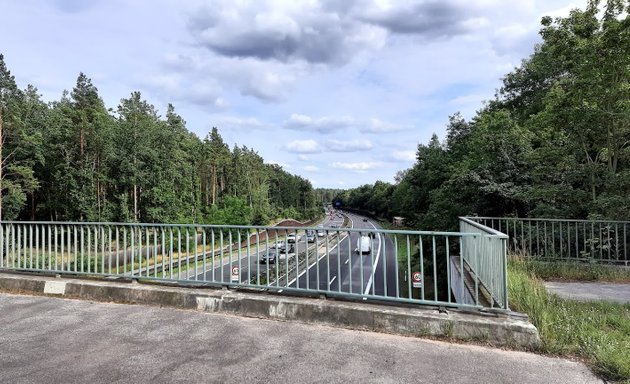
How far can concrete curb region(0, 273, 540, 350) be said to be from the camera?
386cm

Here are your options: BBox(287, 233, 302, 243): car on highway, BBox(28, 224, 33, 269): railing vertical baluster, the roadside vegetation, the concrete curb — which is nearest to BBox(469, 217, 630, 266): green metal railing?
the roadside vegetation

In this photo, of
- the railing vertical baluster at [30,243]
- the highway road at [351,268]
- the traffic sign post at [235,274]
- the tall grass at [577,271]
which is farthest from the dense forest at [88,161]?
the tall grass at [577,271]

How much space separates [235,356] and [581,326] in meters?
3.47

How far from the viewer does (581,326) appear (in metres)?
3.96

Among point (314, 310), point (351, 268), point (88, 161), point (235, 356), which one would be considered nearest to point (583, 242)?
point (351, 268)

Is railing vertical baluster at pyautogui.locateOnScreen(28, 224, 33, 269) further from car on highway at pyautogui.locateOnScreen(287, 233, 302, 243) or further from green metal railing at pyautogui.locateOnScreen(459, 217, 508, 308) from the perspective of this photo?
green metal railing at pyautogui.locateOnScreen(459, 217, 508, 308)

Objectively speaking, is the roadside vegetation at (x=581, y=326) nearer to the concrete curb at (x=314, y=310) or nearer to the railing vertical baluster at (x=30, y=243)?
the concrete curb at (x=314, y=310)

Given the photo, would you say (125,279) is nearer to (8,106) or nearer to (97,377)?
(97,377)

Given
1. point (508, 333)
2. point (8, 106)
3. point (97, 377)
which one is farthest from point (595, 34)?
point (8, 106)

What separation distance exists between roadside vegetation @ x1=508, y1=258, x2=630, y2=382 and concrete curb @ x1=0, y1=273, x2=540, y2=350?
0.22 metres

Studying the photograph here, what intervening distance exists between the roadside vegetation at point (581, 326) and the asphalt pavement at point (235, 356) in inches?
7.0

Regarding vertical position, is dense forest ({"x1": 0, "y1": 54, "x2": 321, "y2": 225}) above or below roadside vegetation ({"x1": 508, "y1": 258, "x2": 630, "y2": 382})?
above

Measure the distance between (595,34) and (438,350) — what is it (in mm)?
9068

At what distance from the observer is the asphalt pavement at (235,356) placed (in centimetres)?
323
